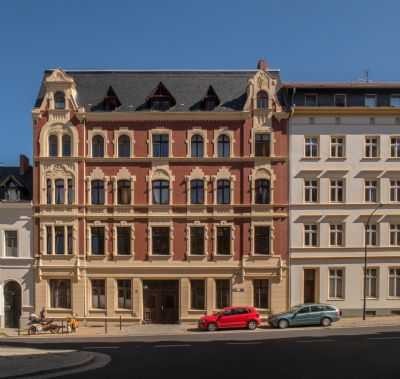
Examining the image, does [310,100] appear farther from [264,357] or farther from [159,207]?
[264,357]

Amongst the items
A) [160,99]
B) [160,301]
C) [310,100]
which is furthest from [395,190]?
[160,301]

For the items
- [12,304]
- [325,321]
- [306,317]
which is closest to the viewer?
[306,317]

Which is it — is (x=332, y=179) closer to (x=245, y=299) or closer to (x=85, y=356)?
(x=245, y=299)

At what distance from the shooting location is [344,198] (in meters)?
33.9

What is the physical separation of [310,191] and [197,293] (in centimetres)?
1110

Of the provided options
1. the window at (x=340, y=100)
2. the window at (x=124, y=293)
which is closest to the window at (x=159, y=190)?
the window at (x=124, y=293)

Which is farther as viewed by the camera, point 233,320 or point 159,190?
point 159,190

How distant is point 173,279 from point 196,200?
19.6 ft

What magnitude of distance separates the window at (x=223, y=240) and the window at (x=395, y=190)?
1216cm

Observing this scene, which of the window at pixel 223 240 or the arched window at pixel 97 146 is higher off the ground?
the arched window at pixel 97 146

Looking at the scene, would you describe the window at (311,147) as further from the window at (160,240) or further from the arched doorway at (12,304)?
the arched doorway at (12,304)

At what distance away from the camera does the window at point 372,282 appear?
3409 centimetres

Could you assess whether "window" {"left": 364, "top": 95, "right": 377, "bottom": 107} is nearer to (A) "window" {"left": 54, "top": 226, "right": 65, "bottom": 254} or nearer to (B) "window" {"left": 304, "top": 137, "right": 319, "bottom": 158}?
(B) "window" {"left": 304, "top": 137, "right": 319, "bottom": 158}

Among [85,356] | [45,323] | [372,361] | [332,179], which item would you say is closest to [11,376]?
[85,356]
